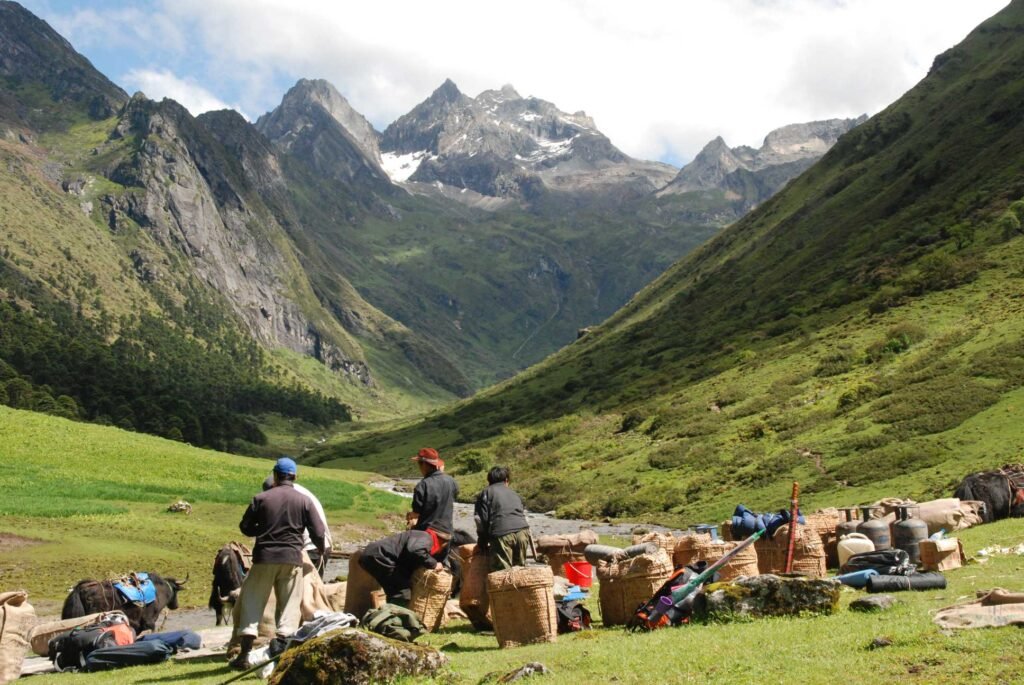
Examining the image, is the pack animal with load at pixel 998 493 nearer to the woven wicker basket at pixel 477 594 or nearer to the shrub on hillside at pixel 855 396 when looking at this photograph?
the woven wicker basket at pixel 477 594

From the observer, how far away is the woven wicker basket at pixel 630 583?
1867 cm

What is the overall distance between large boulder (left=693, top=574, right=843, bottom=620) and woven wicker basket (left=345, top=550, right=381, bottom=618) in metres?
7.60

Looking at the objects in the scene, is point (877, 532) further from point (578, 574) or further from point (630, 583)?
point (630, 583)

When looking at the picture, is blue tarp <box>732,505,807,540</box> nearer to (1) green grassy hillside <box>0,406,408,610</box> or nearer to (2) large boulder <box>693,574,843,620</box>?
(2) large boulder <box>693,574,843,620</box>

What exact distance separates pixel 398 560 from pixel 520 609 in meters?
3.23

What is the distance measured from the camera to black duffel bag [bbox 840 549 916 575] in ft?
65.6

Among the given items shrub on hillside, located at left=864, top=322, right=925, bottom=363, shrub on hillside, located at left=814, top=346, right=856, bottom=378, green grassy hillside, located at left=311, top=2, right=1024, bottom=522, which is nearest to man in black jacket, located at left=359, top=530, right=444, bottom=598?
green grassy hillside, located at left=311, top=2, right=1024, bottom=522

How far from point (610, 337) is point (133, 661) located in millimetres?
158682

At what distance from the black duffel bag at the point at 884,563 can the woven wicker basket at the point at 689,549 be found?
3546 mm

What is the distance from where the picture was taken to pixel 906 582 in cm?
1908

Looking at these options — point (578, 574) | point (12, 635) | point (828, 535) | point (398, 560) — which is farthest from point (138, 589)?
point (828, 535)

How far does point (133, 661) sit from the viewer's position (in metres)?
18.8

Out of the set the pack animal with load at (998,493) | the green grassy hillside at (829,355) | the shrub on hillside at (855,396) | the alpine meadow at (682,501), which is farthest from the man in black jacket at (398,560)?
the shrub on hillside at (855,396)

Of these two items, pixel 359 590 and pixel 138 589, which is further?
pixel 138 589
